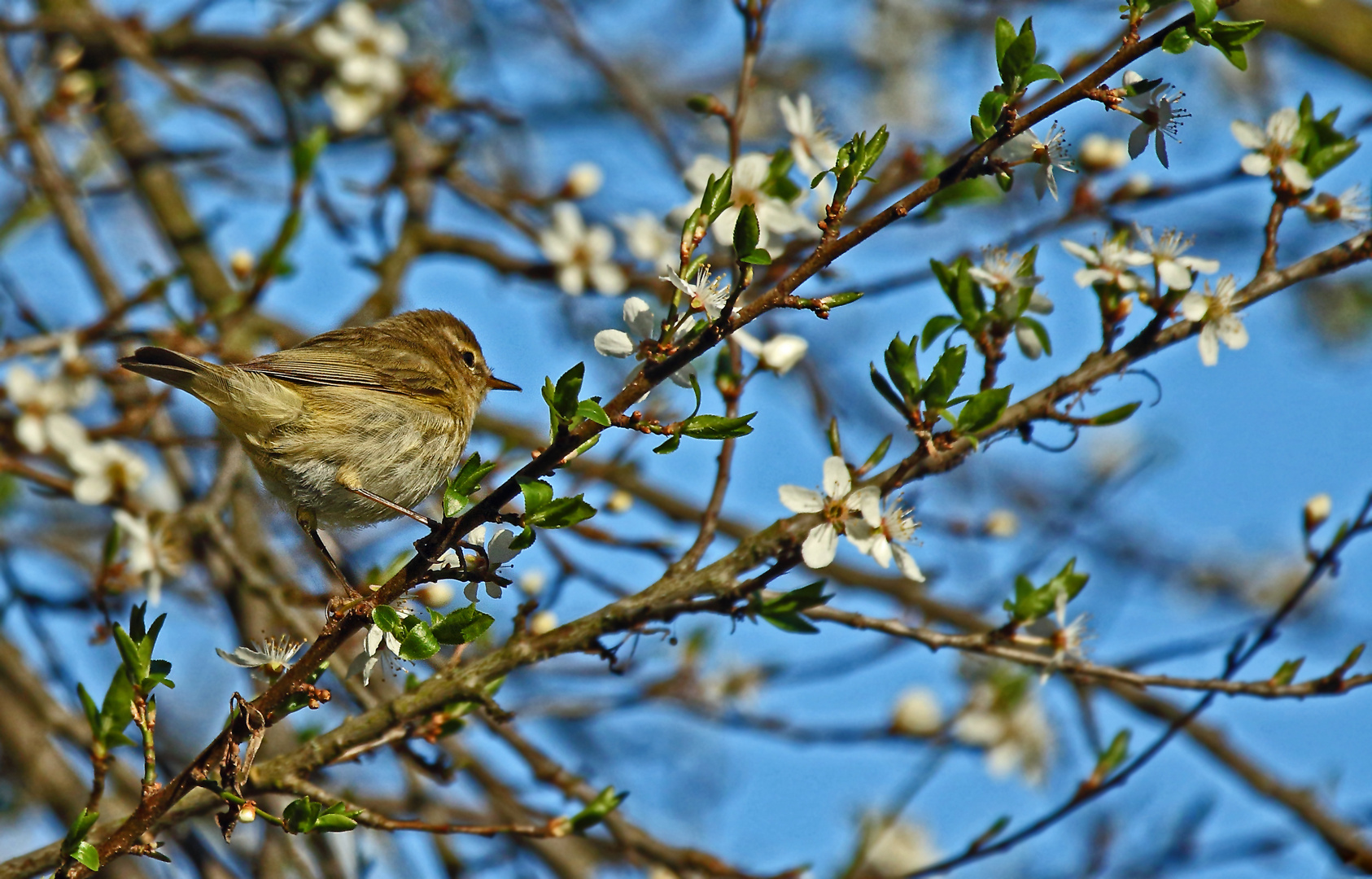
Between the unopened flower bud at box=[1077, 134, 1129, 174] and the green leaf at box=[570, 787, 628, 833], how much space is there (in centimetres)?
316

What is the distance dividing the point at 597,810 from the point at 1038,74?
2097 mm

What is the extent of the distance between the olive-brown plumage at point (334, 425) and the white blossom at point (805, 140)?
173 centimetres

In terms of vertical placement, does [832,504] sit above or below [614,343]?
below

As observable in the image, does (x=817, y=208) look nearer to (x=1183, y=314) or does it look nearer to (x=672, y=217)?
(x=672, y=217)

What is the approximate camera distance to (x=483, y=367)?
18.6 ft

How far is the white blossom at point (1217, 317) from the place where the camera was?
3.17 meters

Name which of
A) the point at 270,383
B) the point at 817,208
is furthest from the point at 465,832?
the point at 817,208

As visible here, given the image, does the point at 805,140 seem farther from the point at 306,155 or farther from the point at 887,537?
the point at 306,155

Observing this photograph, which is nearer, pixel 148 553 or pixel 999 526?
pixel 148 553

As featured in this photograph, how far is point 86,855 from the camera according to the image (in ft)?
8.77

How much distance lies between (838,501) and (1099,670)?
887 millimetres

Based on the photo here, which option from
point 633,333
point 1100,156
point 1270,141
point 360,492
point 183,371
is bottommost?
point 633,333

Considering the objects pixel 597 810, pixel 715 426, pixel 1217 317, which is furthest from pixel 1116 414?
pixel 597 810

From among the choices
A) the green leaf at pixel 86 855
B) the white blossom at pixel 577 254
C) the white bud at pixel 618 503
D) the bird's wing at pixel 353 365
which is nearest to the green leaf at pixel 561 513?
the green leaf at pixel 86 855
